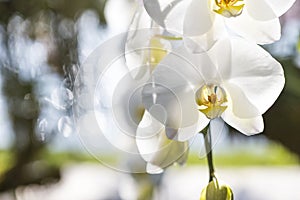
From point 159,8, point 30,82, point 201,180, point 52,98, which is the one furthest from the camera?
point 201,180

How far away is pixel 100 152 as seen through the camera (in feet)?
1.39

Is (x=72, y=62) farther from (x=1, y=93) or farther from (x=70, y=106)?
(x=1, y=93)

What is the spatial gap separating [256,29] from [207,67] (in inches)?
1.0

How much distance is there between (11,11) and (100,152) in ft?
1.16

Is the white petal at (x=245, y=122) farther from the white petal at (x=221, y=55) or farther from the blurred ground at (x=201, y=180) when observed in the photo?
the blurred ground at (x=201, y=180)

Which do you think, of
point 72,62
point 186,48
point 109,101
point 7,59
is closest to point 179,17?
point 186,48

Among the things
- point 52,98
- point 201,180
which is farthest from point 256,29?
point 201,180

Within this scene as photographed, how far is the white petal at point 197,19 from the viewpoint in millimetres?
223

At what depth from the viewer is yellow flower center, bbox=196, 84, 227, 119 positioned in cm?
23

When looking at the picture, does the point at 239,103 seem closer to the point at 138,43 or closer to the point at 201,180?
the point at 138,43

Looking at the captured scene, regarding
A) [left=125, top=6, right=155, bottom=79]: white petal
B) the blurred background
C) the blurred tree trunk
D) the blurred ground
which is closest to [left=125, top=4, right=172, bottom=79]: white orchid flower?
[left=125, top=6, right=155, bottom=79]: white petal

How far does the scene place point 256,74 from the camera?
233mm

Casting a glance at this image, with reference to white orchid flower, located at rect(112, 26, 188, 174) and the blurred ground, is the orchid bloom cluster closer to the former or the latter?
white orchid flower, located at rect(112, 26, 188, 174)

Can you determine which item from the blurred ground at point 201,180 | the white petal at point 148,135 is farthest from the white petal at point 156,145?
the blurred ground at point 201,180
